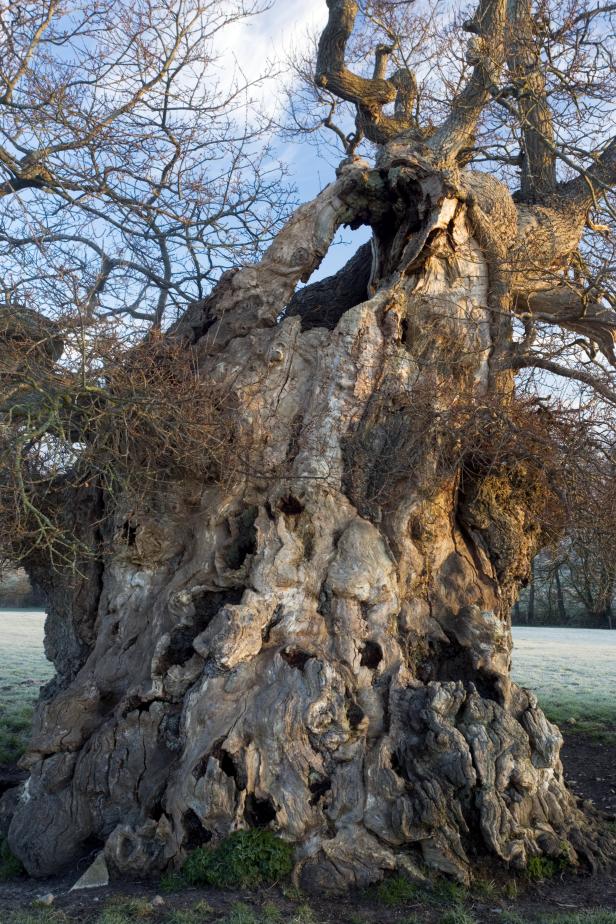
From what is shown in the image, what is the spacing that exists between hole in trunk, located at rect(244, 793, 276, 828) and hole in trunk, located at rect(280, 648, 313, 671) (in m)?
1.07

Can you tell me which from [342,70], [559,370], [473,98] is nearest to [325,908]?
[559,370]

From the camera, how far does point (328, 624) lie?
6.50 m

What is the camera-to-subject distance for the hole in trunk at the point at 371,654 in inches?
254

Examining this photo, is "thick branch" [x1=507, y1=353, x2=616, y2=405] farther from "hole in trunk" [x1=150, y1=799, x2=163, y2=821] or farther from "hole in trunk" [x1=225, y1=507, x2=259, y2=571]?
"hole in trunk" [x1=150, y1=799, x2=163, y2=821]

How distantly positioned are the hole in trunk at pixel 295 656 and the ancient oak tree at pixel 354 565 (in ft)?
0.07

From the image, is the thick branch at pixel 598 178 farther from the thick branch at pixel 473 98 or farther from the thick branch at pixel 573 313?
→ the thick branch at pixel 473 98

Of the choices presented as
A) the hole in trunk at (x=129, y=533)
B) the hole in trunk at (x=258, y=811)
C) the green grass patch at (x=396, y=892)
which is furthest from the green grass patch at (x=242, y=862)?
the hole in trunk at (x=129, y=533)

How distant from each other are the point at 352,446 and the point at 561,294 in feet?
13.9

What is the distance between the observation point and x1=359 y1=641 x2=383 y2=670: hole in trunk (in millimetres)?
6457

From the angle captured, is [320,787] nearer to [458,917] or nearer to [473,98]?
[458,917]

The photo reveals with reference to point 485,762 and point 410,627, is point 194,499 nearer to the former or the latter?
point 410,627

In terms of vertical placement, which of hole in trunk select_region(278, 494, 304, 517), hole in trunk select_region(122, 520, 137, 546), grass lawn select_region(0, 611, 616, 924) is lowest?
grass lawn select_region(0, 611, 616, 924)

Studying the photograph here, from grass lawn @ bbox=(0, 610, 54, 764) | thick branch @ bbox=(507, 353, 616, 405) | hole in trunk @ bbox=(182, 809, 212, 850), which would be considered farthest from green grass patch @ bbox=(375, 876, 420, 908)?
grass lawn @ bbox=(0, 610, 54, 764)

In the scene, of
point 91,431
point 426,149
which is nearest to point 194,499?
point 91,431
